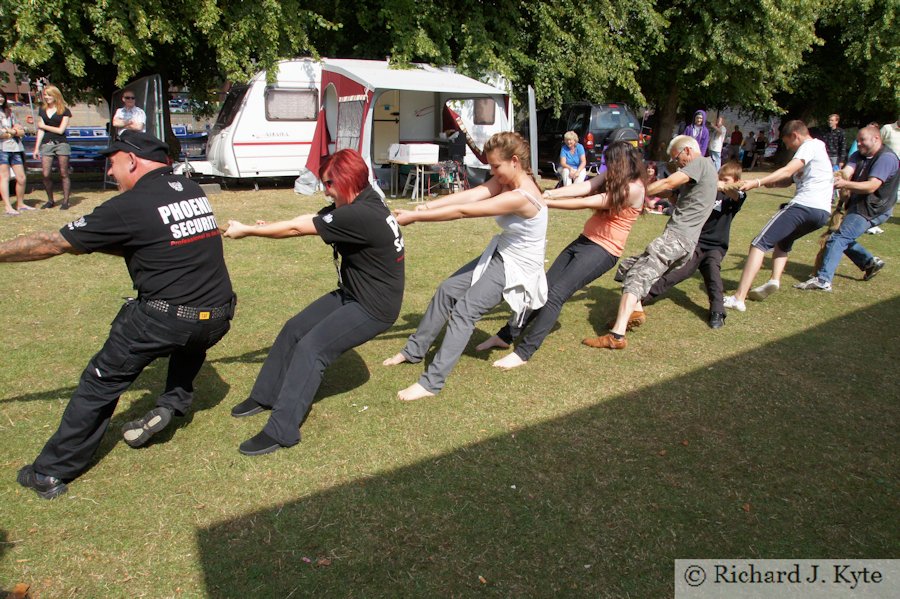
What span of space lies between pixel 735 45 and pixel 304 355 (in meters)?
18.7

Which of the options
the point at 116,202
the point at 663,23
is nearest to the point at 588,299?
the point at 116,202

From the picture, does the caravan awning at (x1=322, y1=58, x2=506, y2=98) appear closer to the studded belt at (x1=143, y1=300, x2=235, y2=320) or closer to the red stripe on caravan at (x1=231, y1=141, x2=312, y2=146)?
the red stripe on caravan at (x1=231, y1=141, x2=312, y2=146)

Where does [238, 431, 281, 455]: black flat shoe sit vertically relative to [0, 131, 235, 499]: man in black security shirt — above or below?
below

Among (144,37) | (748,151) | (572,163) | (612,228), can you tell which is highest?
(144,37)

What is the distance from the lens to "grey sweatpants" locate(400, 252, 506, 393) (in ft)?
14.3

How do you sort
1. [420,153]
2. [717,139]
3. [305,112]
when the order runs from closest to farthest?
1. [420,153]
2. [305,112]
3. [717,139]

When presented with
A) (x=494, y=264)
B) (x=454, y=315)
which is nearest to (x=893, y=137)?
(x=494, y=264)

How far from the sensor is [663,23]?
17.5 m

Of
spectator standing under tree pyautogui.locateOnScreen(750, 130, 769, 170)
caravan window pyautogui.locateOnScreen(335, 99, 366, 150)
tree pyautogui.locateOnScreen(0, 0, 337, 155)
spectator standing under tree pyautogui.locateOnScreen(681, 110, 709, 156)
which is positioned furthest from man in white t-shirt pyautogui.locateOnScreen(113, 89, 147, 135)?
spectator standing under tree pyautogui.locateOnScreen(750, 130, 769, 170)

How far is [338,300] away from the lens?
401 cm

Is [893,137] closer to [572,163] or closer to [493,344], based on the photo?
[572,163]

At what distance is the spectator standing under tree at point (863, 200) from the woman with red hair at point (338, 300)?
5.62 metres

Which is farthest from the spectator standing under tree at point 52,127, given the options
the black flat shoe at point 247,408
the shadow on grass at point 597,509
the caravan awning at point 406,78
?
the shadow on grass at point 597,509

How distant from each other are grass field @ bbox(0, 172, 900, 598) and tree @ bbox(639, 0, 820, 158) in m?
14.9
